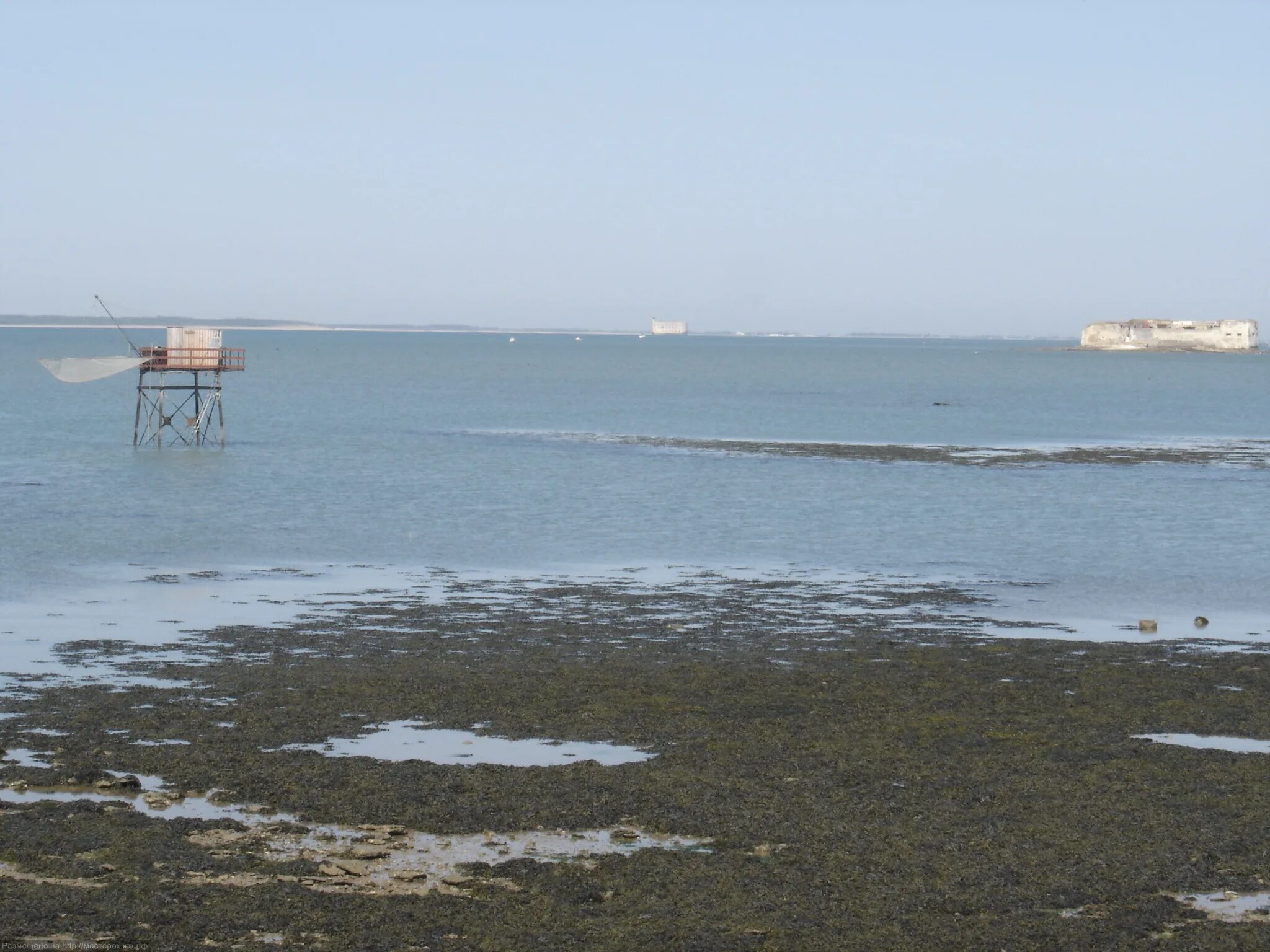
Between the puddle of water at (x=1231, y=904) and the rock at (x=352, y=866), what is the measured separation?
5327 millimetres

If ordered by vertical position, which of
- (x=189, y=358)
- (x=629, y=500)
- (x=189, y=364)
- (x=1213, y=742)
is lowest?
(x=629, y=500)

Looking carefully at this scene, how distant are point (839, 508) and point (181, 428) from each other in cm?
4142

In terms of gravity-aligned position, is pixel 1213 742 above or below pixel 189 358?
below

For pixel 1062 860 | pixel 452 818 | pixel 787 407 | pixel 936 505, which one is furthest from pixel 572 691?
pixel 787 407

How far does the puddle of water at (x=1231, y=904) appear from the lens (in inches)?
382

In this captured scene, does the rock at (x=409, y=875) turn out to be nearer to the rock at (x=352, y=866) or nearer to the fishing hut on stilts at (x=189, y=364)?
the rock at (x=352, y=866)

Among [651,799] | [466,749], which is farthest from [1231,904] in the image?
[466,749]

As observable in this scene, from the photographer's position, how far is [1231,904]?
9969 millimetres

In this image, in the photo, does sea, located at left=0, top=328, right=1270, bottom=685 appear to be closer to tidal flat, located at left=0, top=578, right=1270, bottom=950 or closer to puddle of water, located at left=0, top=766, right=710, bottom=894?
tidal flat, located at left=0, top=578, right=1270, bottom=950

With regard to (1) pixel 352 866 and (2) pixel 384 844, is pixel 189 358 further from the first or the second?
(1) pixel 352 866

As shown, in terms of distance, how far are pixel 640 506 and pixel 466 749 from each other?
23751 millimetres

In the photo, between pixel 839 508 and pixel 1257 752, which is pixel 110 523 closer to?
pixel 839 508

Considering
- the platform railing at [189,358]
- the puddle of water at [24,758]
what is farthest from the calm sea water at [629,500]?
the puddle of water at [24,758]

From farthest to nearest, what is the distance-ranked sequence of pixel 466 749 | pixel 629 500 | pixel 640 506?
pixel 629 500, pixel 640 506, pixel 466 749
